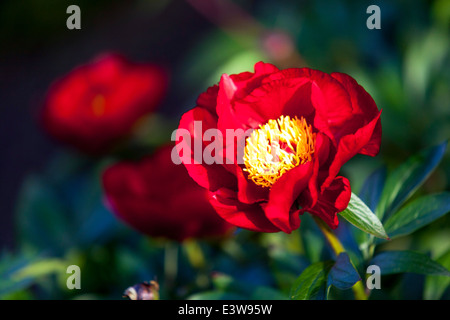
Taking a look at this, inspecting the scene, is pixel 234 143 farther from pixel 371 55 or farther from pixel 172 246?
pixel 371 55

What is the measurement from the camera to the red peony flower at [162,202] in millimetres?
582

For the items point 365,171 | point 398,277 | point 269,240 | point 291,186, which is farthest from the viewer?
point 365,171

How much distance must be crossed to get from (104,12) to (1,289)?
1.92 metres

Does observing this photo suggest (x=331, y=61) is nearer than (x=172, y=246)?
No

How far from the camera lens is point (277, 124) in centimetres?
46

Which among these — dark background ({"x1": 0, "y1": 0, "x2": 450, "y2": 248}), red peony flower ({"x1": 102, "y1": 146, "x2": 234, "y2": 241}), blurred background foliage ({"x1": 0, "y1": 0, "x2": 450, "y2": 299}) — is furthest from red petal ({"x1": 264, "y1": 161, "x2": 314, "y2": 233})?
dark background ({"x1": 0, "y1": 0, "x2": 450, "y2": 248})

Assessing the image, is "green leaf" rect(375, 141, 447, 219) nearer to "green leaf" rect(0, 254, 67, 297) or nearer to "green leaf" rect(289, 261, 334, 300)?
"green leaf" rect(289, 261, 334, 300)

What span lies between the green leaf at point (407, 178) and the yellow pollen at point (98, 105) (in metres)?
0.57

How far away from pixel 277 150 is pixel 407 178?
162 millimetres

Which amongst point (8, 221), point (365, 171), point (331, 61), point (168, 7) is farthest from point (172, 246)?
point (168, 7)

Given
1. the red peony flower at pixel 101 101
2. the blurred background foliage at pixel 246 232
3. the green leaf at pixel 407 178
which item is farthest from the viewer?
the red peony flower at pixel 101 101

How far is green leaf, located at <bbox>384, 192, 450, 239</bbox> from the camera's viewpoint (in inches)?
17.7

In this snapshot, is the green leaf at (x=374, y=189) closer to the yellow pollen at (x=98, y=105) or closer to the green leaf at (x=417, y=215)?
the green leaf at (x=417, y=215)

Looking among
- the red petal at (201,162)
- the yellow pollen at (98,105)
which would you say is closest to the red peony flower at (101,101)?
the yellow pollen at (98,105)
